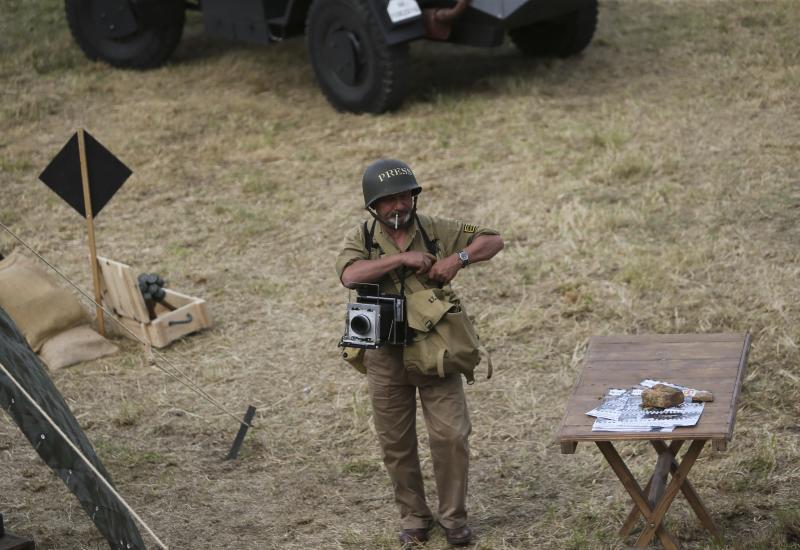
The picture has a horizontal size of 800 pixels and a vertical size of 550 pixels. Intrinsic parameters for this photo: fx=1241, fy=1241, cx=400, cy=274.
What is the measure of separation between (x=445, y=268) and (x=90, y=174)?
3783 millimetres

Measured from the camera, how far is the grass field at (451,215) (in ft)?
19.6

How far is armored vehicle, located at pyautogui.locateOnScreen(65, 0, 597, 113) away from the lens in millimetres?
10539

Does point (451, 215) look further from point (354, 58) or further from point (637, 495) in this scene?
point (637, 495)

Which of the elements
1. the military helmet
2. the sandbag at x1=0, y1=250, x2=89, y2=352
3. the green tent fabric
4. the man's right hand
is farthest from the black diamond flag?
the man's right hand

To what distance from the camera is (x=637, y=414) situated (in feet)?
15.1

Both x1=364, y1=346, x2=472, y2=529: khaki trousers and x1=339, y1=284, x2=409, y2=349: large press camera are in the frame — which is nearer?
x1=339, y1=284, x2=409, y2=349: large press camera

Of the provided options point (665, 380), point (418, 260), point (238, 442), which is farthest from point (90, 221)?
point (665, 380)

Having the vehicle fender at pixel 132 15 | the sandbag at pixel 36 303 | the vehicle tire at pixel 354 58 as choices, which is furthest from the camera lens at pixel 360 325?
the vehicle fender at pixel 132 15

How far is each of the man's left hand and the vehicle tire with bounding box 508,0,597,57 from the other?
284 inches

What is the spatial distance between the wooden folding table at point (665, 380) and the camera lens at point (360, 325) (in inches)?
33.7

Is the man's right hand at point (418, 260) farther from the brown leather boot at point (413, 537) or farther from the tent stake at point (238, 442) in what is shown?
the tent stake at point (238, 442)

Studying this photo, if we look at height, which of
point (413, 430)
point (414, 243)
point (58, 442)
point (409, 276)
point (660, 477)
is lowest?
point (660, 477)

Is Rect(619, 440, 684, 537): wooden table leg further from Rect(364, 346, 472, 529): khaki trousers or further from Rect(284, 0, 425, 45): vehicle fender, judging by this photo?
Rect(284, 0, 425, 45): vehicle fender

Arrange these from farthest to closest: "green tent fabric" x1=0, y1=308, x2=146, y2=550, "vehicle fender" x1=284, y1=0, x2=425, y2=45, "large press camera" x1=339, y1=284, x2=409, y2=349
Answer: "vehicle fender" x1=284, y1=0, x2=425, y2=45
"large press camera" x1=339, y1=284, x2=409, y2=349
"green tent fabric" x1=0, y1=308, x2=146, y2=550
